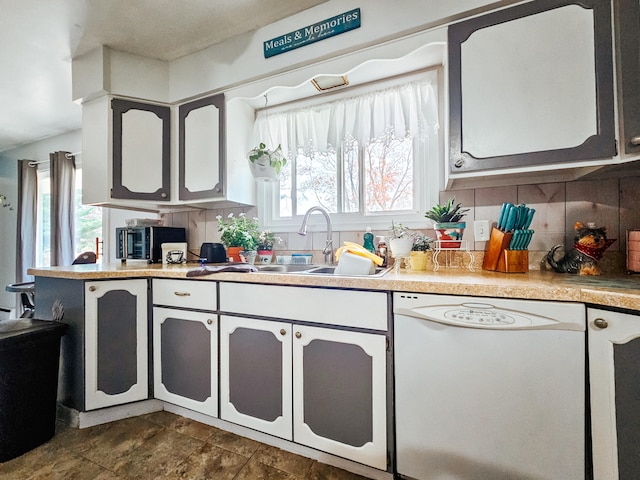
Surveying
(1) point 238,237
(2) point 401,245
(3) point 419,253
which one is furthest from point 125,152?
(3) point 419,253

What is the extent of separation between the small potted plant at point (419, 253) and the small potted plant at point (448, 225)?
3.2 inches

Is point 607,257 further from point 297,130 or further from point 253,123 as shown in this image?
point 253,123

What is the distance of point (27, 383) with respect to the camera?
→ 56.0 inches

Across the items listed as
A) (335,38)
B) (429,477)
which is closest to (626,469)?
(429,477)

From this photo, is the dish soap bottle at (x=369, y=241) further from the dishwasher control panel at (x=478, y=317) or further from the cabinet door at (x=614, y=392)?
the cabinet door at (x=614, y=392)

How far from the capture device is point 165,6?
168cm

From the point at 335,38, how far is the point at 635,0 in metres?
1.22

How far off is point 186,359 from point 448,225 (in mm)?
1590

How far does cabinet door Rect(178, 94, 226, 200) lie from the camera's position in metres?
2.01

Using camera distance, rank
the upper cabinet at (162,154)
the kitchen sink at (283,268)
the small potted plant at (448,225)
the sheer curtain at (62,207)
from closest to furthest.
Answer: the small potted plant at (448,225)
the kitchen sink at (283,268)
the upper cabinet at (162,154)
the sheer curtain at (62,207)

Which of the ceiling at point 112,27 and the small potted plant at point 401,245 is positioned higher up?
the ceiling at point 112,27

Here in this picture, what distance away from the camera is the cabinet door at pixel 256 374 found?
1339 millimetres

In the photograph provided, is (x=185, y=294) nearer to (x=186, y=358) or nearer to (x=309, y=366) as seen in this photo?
(x=186, y=358)

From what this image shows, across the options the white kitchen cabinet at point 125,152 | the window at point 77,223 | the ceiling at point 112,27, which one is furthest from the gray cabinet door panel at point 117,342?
the window at point 77,223
